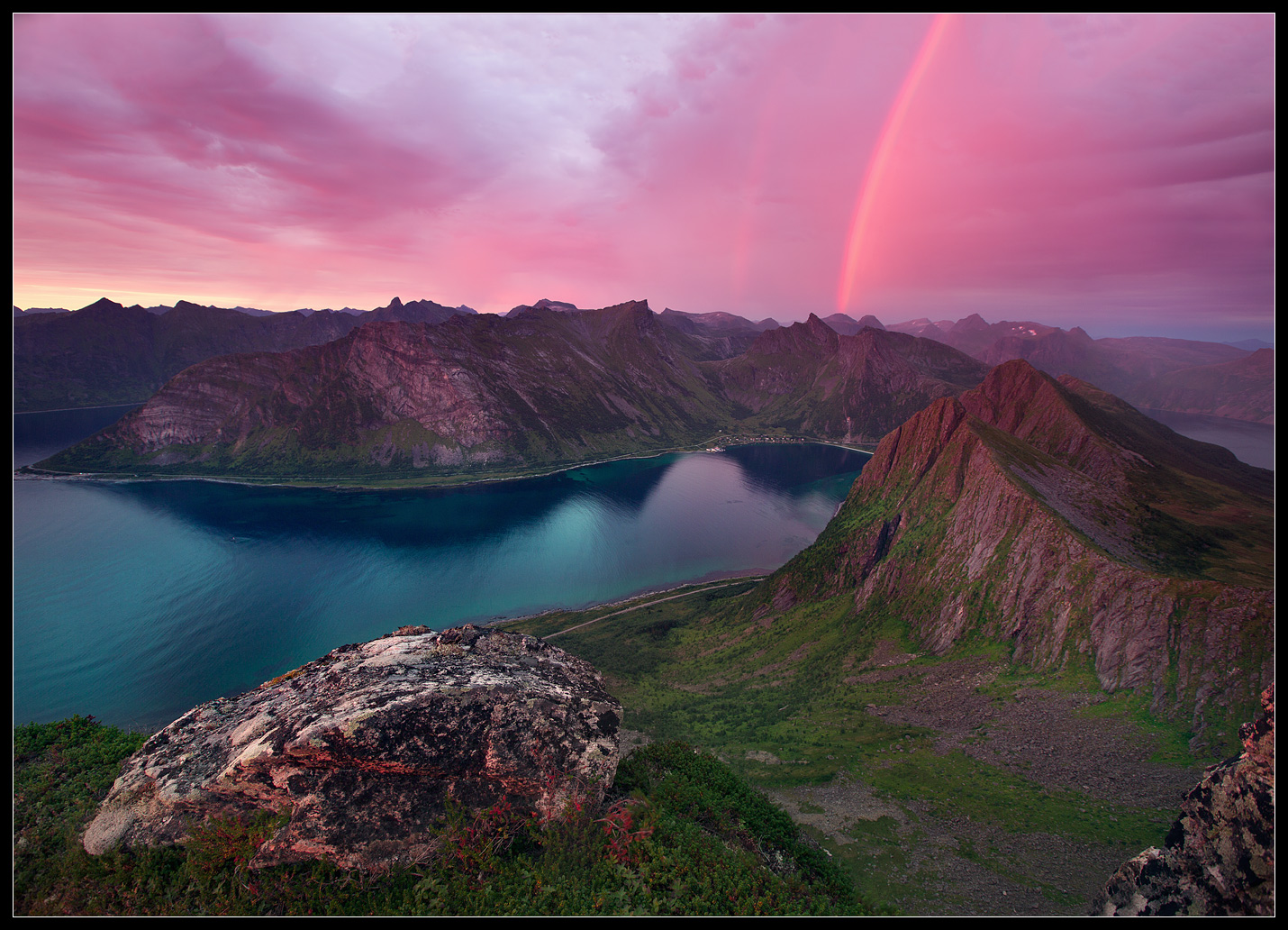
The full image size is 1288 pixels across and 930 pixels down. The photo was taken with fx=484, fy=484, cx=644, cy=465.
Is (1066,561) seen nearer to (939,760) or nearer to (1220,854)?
(939,760)

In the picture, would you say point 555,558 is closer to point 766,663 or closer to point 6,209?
point 766,663

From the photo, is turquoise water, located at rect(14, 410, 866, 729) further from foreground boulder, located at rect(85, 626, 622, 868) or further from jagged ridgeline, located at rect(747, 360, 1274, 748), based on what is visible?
foreground boulder, located at rect(85, 626, 622, 868)

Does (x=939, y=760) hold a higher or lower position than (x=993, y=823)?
lower

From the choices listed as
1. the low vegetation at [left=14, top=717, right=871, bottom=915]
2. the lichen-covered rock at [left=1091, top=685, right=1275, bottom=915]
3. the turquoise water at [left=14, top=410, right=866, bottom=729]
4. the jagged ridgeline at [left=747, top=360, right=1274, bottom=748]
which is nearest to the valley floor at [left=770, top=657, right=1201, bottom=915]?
the jagged ridgeline at [left=747, top=360, right=1274, bottom=748]

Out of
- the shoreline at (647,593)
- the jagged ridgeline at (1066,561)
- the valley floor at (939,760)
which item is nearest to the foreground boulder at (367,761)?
the valley floor at (939,760)

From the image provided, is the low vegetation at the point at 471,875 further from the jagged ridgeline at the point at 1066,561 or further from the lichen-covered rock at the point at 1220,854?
the jagged ridgeline at the point at 1066,561

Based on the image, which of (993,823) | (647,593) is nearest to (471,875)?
(993,823)
